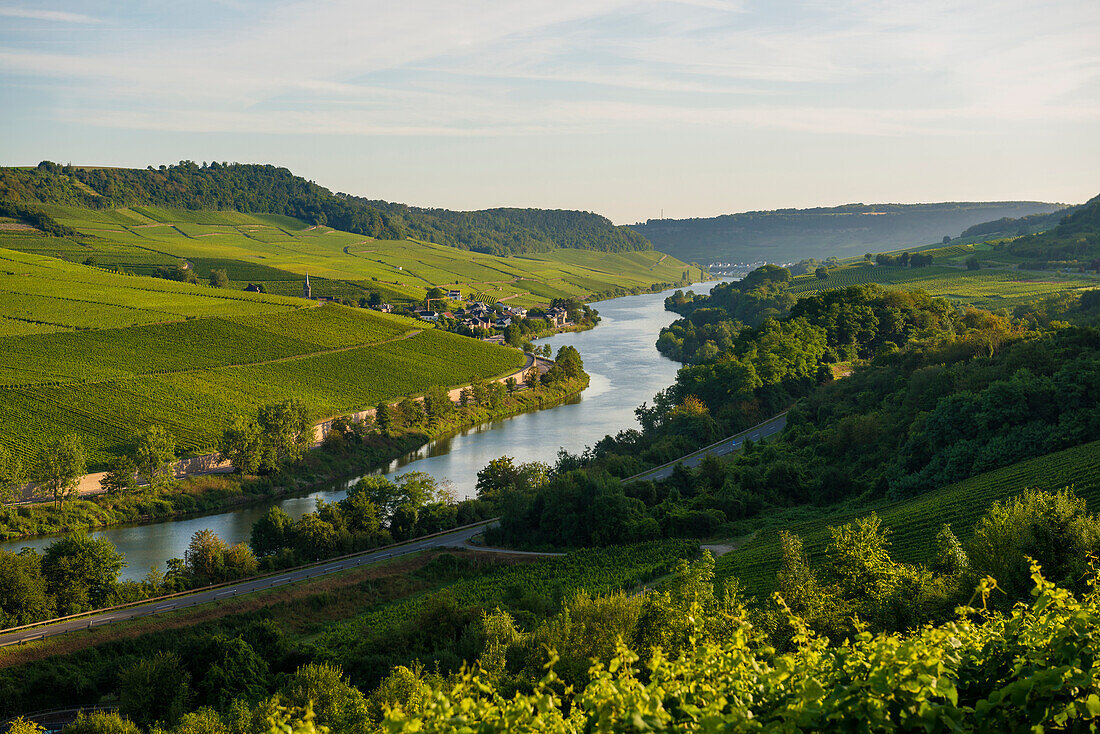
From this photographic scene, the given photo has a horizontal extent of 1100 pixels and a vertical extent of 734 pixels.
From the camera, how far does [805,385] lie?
5972 cm

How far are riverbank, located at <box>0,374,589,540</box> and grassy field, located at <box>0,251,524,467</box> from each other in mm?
4748

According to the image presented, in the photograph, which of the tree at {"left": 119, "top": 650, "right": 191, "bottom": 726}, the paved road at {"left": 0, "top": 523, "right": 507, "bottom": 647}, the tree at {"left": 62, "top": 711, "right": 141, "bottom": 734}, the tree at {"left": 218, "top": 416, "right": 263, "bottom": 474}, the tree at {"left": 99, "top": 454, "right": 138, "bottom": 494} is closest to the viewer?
the tree at {"left": 62, "top": 711, "right": 141, "bottom": 734}

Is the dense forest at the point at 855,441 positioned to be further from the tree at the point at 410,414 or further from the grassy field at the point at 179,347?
the grassy field at the point at 179,347

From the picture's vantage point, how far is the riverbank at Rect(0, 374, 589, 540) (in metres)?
41.3

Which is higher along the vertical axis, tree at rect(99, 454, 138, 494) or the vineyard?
the vineyard

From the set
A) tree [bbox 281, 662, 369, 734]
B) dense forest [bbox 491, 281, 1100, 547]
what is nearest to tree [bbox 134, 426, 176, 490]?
dense forest [bbox 491, 281, 1100, 547]

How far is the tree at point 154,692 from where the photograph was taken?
63.6ft

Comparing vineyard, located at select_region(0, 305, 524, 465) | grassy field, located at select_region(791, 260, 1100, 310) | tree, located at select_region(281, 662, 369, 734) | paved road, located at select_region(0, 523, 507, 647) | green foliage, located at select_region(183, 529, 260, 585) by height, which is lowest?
paved road, located at select_region(0, 523, 507, 647)

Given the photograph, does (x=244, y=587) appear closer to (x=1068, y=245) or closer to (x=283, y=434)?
(x=283, y=434)

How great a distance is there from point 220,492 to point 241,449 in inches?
123

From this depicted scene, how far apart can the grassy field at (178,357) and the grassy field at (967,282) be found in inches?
1848

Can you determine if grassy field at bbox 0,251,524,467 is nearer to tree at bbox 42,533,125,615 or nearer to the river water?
the river water

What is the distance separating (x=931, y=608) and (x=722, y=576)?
10002 mm

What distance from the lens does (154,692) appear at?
65.3 ft
